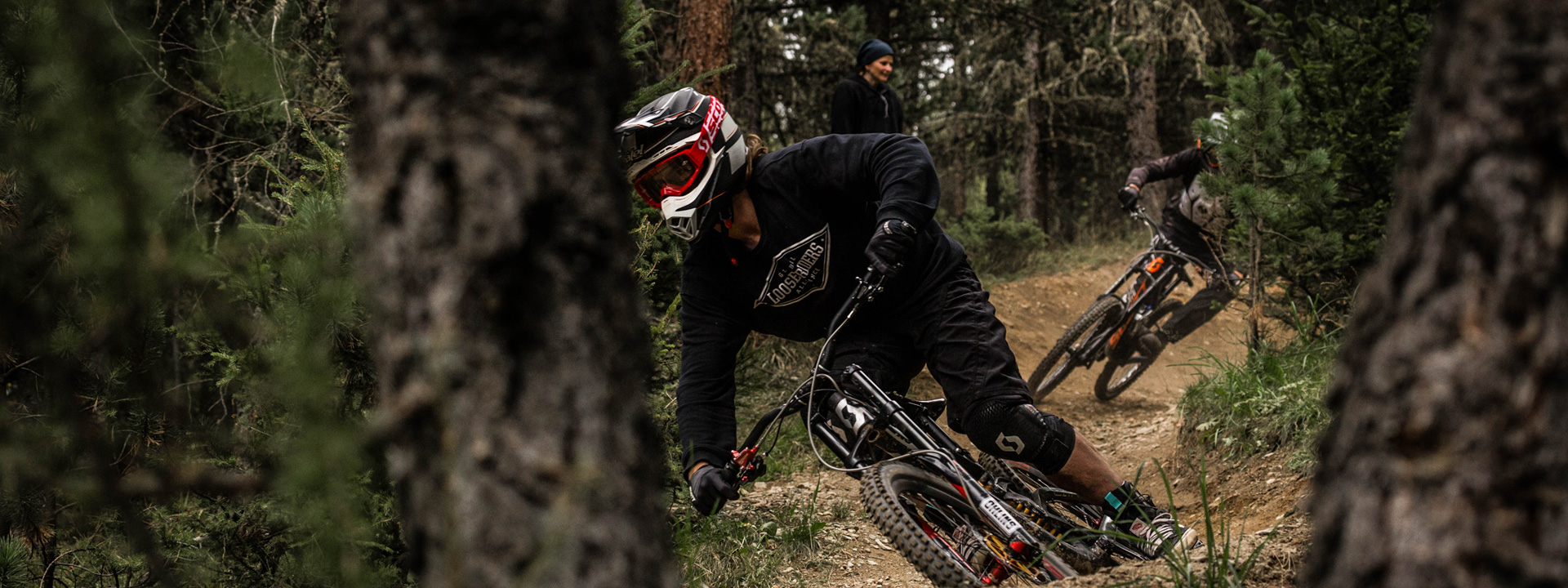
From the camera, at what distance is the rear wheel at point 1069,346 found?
274 inches

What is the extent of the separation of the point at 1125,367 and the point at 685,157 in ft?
18.0

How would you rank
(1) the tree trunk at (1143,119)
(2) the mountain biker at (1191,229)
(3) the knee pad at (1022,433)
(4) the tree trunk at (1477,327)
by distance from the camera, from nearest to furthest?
(4) the tree trunk at (1477,327)
(3) the knee pad at (1022,433)
(2) the mountain biker at (1191,229)
(1) the tree trunk at (1143,119)

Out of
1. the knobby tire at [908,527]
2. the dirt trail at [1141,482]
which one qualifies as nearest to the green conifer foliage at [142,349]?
the knobby tire at [908,527]

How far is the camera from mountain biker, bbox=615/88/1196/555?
11.2 ft

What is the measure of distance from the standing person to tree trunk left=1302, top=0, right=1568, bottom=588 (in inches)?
260

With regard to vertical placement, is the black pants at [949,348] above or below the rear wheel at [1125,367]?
above

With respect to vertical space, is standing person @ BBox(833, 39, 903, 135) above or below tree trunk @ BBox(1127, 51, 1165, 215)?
above

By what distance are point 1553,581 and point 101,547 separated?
4.62 metres

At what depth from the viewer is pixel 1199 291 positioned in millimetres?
7133

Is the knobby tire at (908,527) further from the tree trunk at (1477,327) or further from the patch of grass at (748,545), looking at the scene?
the tree trunk at (1477,327)

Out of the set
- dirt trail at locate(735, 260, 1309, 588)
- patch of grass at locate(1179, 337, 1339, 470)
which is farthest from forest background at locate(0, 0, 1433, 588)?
dirt trail at locate(735, 260, 1309, 588)

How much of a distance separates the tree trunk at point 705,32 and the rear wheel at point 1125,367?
141 inches

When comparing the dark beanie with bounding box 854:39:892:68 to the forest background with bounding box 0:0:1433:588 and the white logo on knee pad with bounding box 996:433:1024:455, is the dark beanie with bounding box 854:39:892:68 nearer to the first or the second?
the forest background with bounding box 0:0:1433:588

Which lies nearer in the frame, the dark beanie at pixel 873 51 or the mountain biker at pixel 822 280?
the mountain biker at pixel 822 280
